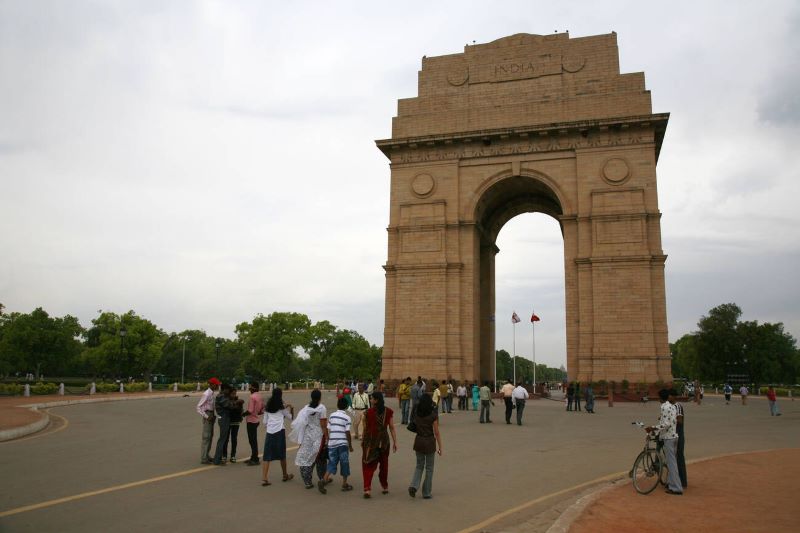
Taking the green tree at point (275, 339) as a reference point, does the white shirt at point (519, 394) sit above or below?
below

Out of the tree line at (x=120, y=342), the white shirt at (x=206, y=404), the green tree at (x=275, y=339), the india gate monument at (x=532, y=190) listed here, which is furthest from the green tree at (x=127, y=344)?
the white shirt at (x=206, y=404)

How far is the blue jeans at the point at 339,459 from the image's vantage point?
31.2ft

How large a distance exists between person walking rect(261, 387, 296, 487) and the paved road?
0.33 metres

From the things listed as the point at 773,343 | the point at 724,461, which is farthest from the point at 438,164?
the point at 773,343

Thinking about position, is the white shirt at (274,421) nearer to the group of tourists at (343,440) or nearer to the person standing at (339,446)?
the group of tourists at (343,440)

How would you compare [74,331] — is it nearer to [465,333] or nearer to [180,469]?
[465,333]

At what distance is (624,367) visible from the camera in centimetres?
3322

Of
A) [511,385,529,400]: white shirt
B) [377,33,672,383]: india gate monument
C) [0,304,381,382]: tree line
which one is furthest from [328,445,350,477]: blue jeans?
[0,304,381,382]: tree line

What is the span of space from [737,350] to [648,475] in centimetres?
8240

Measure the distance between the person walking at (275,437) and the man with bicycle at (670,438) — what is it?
20.2 feet

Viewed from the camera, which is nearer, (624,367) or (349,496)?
(349,496)

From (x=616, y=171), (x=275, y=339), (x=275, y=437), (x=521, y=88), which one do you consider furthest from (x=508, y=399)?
(x=275, y=339)

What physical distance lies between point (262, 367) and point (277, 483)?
231ft

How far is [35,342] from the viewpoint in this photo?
7531 centimetres
